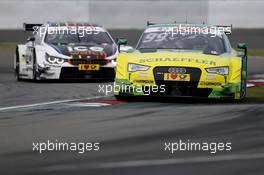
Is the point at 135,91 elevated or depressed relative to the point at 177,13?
elevated

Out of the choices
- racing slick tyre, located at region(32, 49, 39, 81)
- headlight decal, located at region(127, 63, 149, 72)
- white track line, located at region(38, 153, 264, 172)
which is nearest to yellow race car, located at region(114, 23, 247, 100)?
headlight decal, located at region(127, 63, 149, 72)

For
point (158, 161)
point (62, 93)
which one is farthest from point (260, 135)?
point (62, 93)

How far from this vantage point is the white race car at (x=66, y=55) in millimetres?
15391

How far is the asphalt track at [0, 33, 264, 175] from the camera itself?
6.25 metres

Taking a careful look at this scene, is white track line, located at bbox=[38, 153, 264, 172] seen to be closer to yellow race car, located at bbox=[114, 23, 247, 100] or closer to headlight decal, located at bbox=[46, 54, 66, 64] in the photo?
yellow race car, located at bbox=[114, 23, 247, 100]

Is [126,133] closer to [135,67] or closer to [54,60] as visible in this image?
[135,67]

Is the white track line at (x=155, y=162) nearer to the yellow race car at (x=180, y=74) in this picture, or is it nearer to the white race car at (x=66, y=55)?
the yellow race car at (x=180, y=74)

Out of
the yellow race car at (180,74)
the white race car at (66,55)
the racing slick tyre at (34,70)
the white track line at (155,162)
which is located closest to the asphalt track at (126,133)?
the white track line at (155,162)

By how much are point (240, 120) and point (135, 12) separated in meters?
18.0

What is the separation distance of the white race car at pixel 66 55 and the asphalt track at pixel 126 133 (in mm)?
3094

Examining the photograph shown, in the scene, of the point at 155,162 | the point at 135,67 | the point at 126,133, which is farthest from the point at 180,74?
the point at 155,162

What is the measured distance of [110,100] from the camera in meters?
11.5

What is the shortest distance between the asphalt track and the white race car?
3.09m

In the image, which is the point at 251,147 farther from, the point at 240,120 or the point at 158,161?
the point at 240,120
